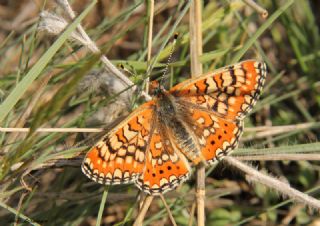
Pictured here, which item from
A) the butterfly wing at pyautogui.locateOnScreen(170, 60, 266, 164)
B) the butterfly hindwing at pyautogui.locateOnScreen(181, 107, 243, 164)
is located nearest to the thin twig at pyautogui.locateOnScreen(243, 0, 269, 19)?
the butterfly wing at pyautogui.locateOnScreen(170, 60, 266, 164)

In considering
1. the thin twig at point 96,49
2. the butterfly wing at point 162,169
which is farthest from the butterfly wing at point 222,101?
the thin twig at point 96,49

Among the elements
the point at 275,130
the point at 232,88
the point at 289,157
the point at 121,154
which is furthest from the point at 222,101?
the point at 275,130

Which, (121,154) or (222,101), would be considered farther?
(222,101)

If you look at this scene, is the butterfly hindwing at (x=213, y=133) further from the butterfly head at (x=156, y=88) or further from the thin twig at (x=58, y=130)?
the thin twig at (x=58, y=130)

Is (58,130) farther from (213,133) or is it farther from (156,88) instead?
(213,133)

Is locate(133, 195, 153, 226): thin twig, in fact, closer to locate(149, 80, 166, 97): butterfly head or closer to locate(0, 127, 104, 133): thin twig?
locate(0, 127, 104, 133): thin twig

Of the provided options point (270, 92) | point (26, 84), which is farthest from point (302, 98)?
point (26, 84)
